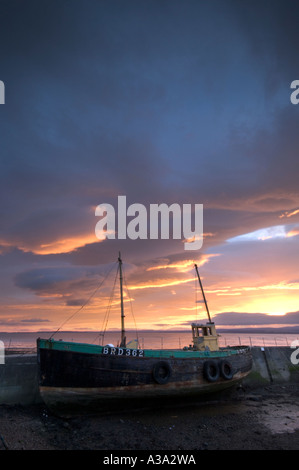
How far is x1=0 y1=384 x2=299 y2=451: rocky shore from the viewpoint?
1170cm

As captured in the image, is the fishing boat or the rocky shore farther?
the fishing boat

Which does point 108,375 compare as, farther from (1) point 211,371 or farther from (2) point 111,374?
(1) point 211,371

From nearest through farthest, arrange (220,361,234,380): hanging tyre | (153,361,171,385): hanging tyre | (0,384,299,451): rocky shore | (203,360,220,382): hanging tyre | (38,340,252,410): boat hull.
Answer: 1. (0,384,299,451): rocky shore
2. (38,340,252,410): boat hull
3. (153,361,171,385): hanging tyre
4. (203,360,220,382): hanging tyre
5. (220,361,234,380): hanging tyre

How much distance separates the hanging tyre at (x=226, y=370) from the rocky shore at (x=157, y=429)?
201 centimetres

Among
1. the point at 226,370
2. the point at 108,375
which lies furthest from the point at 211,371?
the point at 108,375

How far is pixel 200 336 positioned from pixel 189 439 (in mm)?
10287

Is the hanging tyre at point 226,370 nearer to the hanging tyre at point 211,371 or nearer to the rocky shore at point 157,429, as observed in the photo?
the hanging tyre at point 211,371

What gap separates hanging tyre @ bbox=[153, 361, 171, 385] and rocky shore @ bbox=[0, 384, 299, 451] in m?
1.91

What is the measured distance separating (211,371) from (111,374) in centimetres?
789

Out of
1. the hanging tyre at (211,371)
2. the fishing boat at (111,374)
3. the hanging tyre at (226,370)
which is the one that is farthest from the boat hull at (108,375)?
the hanging tyre at (226,370)

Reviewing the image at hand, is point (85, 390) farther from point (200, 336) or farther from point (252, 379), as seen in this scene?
point (252, 379)

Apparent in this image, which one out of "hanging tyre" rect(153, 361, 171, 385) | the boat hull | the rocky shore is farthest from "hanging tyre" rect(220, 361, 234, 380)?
"hanging tyre" rect(153, 361, 171, 385)

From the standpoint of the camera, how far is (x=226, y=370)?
19.8m

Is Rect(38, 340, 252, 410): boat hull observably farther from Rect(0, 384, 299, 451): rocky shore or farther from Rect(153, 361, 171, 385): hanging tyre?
Rect(0, 384, 299, 451): rocky shore
